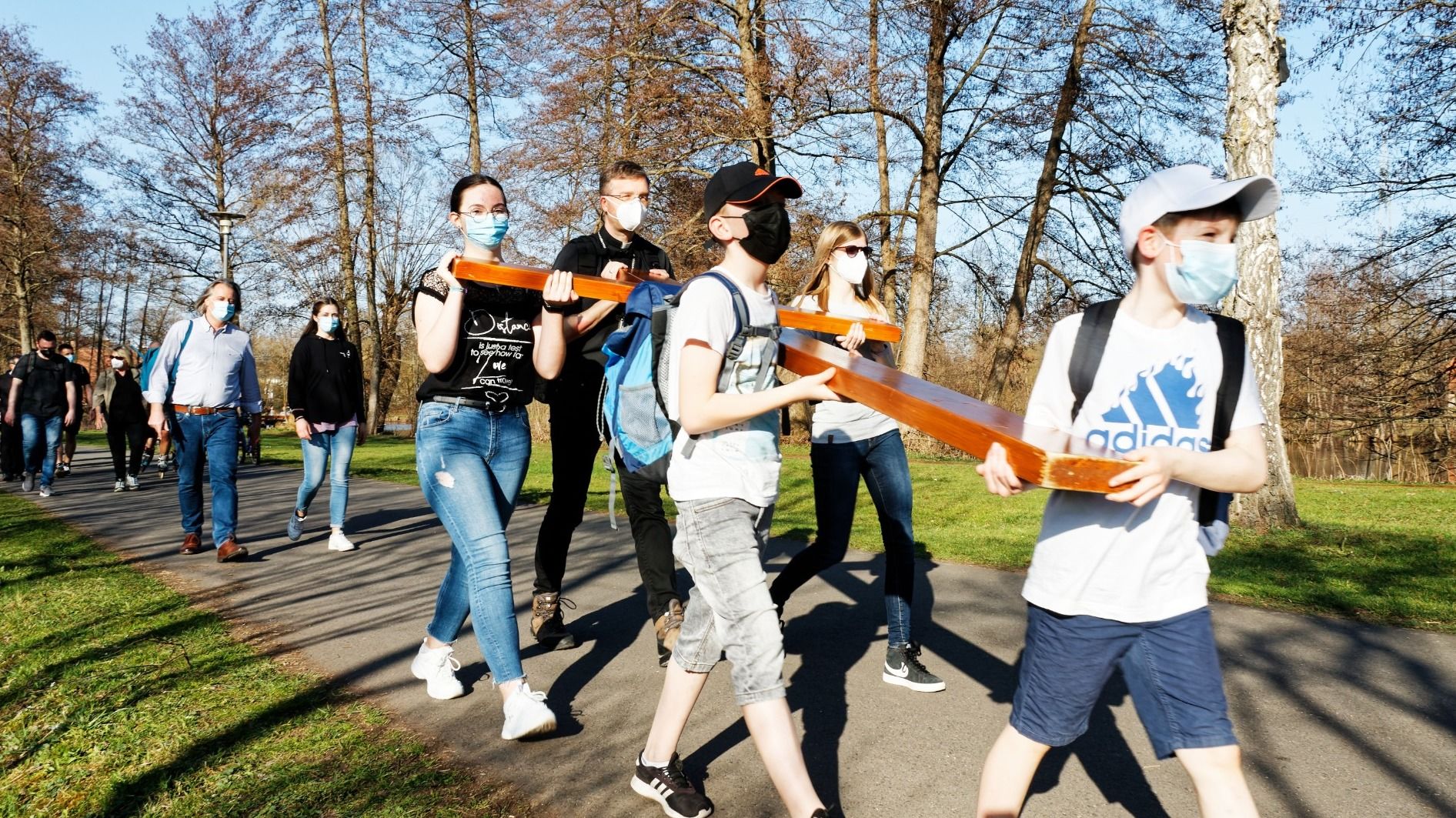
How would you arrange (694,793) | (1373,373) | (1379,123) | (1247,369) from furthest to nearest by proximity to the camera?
1. (1373,373)
2. (1379,123)
3. (694,793)
4. (1247,369)

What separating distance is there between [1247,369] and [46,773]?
3866mm

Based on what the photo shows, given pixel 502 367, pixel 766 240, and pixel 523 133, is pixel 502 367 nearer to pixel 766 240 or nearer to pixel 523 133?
pixel 766 240

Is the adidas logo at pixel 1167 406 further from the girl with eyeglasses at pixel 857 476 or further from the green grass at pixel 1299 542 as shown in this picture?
the green grass at pixel 1299 542

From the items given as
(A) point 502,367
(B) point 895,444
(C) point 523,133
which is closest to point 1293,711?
(B) point 895,444

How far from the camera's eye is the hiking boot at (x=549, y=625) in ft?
16.2

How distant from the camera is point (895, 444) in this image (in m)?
4.48

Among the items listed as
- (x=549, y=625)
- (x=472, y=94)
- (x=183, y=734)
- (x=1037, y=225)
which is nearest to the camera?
(x=183, y=734)

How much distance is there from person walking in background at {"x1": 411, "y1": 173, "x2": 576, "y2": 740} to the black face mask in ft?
2.82

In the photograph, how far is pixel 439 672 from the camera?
4105 millimetres

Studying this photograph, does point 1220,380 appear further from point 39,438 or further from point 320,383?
point 39,438

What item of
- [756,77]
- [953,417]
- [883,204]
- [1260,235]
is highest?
[756,77]

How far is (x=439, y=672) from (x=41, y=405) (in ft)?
36.7

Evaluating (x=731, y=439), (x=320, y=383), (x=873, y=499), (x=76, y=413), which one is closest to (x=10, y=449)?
(x=76, y=413)

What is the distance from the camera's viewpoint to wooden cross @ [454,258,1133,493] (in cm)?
181
